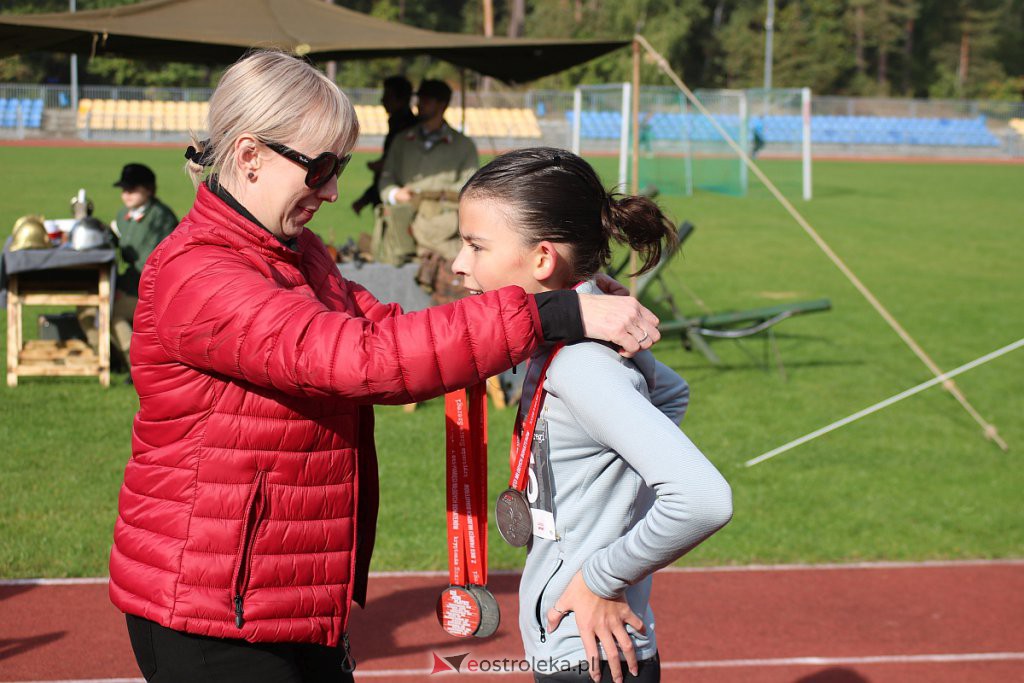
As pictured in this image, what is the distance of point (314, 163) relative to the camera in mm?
2057

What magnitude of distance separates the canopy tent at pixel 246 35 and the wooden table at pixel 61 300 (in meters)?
1.75

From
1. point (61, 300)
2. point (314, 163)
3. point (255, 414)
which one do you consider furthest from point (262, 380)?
point (61, 300)

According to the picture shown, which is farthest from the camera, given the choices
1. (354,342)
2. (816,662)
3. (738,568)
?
(738,568)

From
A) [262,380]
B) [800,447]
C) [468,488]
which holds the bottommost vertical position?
[800,447]

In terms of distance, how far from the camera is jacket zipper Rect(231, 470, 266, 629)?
1.99 m

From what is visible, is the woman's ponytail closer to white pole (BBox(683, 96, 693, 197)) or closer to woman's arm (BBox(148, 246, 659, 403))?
woman's arm (BBox(148, 246, 659, 403))

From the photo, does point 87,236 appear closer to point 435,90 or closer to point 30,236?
point 30,236

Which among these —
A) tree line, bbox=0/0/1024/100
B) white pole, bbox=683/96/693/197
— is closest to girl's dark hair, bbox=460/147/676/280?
white pole, bbox=683/96/693/197

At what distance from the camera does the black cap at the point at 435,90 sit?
32.4ft

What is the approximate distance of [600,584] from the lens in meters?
1.92

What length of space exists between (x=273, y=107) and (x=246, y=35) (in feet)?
23.3

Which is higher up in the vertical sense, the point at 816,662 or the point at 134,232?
the point at 134,232

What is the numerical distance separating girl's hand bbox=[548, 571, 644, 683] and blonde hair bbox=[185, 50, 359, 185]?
3.09ft

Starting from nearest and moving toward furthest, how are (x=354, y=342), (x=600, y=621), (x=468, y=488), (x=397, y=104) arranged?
1. (x=354, y=342)
2. (x=600, y=621)
3. (x=468, y=488)
4. (x=397, y=104)
